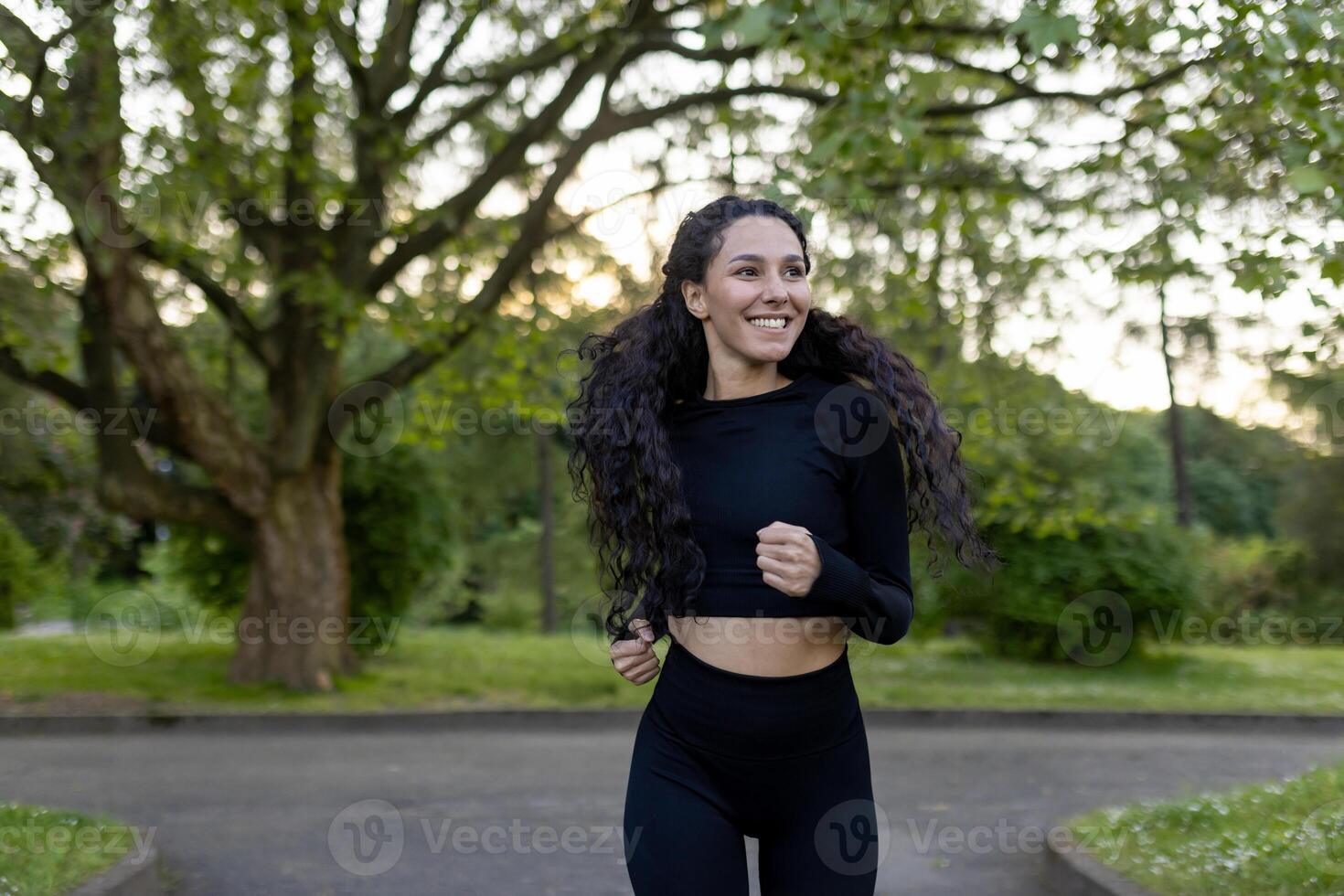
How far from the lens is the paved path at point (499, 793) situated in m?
6.41

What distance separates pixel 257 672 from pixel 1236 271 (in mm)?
10313

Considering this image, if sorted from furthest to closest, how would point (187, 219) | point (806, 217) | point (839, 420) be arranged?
point (187, 219) → point (806, 217) → point (839, 420)

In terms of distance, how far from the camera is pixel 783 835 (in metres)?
2.54

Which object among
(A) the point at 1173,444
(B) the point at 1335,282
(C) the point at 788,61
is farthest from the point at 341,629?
(A) the point at 1173,444

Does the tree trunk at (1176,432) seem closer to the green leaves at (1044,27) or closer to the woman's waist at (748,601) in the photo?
the green leaves at (1044,27)

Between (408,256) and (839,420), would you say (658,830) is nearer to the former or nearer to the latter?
(839,420)

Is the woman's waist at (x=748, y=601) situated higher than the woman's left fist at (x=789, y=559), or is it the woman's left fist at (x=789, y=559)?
the woman's left fist at (x=789, y=559)

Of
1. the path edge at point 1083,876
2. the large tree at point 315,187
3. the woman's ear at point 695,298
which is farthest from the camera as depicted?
the large tree at point 315,187

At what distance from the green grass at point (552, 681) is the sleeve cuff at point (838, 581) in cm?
945

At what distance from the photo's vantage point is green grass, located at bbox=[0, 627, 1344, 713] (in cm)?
1243

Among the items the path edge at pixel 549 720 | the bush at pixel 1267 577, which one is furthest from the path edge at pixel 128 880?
the bush at pixel 1267 577

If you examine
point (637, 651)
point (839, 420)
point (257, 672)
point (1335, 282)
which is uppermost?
point (1335, 282)

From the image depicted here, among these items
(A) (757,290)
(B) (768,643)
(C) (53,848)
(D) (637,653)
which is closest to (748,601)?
(B) (768,643)

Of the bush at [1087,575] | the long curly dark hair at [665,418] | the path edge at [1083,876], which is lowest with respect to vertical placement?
the path edge at [1083,876]
